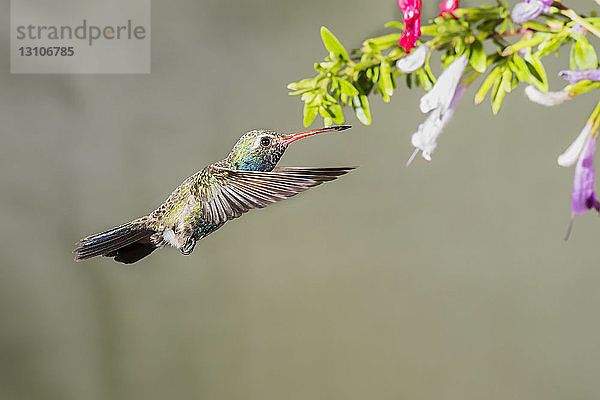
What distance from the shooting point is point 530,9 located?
423 mm

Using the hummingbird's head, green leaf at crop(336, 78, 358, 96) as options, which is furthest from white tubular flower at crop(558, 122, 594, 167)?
the hummingbird's head

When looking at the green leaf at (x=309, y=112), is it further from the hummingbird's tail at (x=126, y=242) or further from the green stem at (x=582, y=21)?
the hummingbird's tail at (x=126, y=242)

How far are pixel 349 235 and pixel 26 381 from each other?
0.90 meters

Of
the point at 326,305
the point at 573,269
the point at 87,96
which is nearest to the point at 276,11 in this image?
the point at 87,96

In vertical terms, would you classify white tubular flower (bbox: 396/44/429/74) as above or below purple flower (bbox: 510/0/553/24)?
below

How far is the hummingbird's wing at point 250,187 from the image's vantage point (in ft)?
2.64

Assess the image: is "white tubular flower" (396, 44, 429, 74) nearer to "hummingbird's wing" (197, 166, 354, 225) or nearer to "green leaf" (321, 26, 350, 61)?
"green leaf" (321, 26, 350, 61)

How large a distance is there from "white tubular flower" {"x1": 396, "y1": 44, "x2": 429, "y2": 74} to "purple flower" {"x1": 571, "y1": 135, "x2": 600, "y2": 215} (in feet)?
0.49

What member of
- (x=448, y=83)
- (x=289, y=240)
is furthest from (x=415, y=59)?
(x=289, y=240)

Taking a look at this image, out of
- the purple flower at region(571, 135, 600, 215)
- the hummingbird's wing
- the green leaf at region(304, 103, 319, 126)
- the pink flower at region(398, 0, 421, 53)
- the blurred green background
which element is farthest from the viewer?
the blurred green background

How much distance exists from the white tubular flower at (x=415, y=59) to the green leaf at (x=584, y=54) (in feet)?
0.38

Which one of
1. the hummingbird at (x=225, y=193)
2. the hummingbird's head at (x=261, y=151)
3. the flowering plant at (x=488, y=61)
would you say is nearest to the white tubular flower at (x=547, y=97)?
the flowering plant at (x=488, y=61)

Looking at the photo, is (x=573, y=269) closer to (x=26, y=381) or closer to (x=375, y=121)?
(x=375, y=121)

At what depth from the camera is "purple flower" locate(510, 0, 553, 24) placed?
0.42 meters
